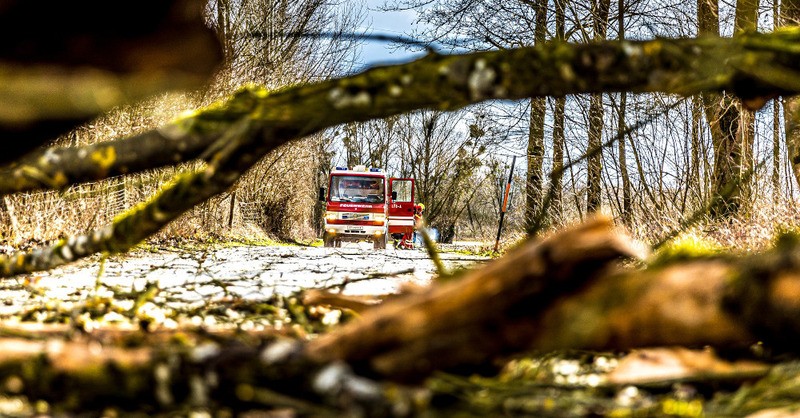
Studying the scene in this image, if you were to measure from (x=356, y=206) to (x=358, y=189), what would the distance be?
0.66 meters

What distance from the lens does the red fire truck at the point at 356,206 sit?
16.0 metres

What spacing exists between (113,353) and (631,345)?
1.01 meters

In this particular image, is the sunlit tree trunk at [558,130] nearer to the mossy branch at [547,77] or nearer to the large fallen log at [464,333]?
the mossy branch at [547,77]

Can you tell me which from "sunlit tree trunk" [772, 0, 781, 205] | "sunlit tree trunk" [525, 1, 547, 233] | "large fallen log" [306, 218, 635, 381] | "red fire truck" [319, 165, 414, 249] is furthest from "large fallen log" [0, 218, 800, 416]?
"red fire truck" [319, 165, 414, 249]

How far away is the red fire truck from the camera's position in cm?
1596

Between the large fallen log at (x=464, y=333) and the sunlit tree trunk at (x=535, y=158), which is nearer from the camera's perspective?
the large fallen log at (x=464, y=333)

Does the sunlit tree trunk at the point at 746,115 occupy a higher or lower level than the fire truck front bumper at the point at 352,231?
higher

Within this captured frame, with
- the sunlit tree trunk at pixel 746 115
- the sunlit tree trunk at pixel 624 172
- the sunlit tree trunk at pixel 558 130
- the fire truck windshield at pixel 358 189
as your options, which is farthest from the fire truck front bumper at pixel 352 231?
the sunlit tree trunk at pixel 746 115

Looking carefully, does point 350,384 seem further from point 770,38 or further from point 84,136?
point 84,136

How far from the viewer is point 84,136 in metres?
7.56

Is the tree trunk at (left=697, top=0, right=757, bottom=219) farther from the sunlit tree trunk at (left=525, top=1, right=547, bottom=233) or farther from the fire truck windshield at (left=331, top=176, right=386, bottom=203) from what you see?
the fire truck windshield at (left=331, top=176, right=386, bottom=203)

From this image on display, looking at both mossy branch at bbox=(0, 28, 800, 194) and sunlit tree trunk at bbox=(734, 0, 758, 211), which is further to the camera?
sunlit tree trunk at bbox=(734, 0, 758, 211)

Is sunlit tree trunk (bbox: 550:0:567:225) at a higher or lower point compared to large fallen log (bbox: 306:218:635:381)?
higher

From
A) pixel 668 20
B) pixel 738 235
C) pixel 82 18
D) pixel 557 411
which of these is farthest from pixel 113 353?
pixel 668 20
